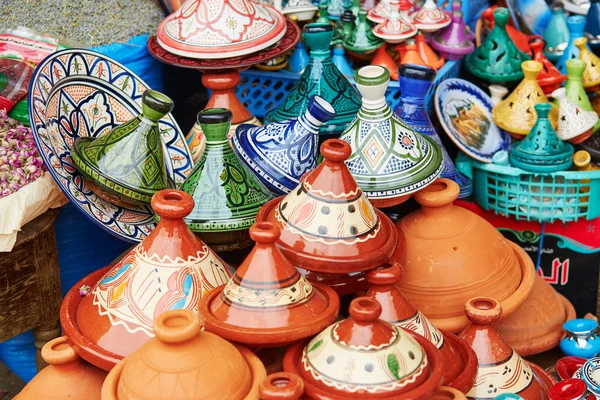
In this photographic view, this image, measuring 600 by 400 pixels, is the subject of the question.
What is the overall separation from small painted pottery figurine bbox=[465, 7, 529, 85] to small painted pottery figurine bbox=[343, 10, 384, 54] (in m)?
0.42

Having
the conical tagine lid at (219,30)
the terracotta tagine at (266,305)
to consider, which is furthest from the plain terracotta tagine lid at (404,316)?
the conical tagine lid at (219,30)

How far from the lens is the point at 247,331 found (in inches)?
64.6

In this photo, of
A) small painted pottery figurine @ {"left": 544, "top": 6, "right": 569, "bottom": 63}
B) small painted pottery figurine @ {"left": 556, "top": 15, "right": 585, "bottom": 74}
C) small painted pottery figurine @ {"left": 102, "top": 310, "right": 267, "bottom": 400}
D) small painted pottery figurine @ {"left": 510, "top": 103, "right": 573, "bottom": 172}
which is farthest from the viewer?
small painted pottery figurine @ {"left": 544, "top": 6, "right": 569, "bottom": 63}

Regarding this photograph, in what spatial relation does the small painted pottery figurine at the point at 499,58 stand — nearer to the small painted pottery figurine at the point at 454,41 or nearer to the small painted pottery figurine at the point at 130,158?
the small painted pottery figurine at the point at 454,41

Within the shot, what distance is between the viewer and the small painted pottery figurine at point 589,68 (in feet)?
10.1

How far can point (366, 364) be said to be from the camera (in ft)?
5.08

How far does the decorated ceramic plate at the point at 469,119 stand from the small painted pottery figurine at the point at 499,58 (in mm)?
131

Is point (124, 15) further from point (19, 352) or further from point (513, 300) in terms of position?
point (513, 300)

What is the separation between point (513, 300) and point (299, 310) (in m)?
0.77

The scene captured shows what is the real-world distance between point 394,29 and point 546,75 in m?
0.61

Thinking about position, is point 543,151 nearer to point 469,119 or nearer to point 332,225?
point 469,119

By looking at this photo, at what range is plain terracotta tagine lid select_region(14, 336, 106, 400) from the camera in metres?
1.83

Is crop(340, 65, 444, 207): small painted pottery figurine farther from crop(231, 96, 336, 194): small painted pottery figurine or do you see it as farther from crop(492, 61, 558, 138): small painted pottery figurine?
crop(492, 61, 558, 138): small painted pottery figurine

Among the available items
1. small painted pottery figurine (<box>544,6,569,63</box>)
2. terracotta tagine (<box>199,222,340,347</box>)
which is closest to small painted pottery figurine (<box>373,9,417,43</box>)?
small painted pottery figurine (<box>544,6,569,63</box>)
